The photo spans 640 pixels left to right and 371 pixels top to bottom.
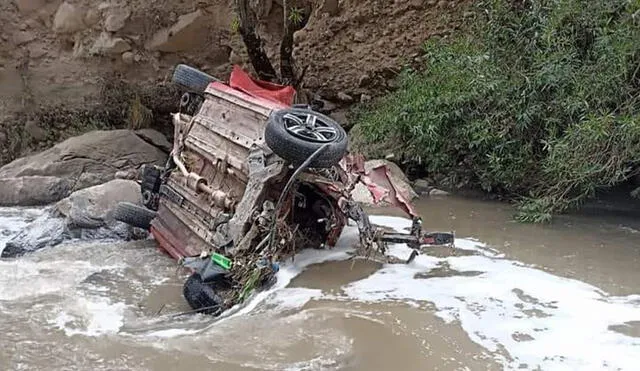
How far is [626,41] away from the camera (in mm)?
5961

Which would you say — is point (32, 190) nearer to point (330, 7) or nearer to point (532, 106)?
point (330, 7)

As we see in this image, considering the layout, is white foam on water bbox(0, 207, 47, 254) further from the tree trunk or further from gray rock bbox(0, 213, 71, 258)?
the tree trunk

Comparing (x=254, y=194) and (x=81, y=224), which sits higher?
(x=254, y=194)

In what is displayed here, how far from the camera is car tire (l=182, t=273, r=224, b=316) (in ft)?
14.7

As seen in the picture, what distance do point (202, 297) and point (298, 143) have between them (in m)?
1.22

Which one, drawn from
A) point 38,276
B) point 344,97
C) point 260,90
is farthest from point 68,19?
point 38,276

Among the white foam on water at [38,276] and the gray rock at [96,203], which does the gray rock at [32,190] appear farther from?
the white foam on water at [38,276]

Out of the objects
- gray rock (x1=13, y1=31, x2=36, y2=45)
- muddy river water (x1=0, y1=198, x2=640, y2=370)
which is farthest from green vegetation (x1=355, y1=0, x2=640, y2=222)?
gray rock (x1=13, y1=31, x2=36, y2=45)

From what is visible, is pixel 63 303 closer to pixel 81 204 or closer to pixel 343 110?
pixel 81 204

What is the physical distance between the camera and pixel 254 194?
5012 millimetres

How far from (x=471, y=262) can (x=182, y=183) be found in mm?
2617

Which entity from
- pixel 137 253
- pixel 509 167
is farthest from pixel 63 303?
pixel 509 167

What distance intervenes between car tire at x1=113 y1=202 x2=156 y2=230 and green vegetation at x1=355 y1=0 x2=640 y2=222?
10.4 feet

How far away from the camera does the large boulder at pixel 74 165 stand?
890 centimetres
